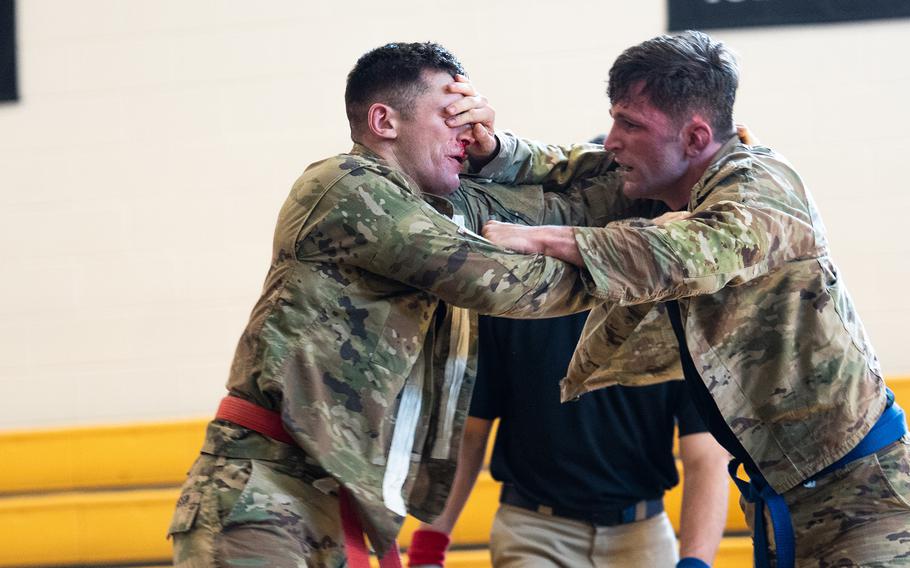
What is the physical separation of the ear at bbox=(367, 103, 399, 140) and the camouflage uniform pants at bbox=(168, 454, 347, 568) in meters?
0.63

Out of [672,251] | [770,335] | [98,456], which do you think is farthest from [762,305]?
[98,456]

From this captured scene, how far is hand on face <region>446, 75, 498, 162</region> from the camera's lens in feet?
6.69

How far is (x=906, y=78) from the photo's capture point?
406 centimetres

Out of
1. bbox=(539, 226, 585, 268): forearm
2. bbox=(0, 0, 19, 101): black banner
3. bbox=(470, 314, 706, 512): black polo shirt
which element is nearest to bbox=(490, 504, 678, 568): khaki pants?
bbox=(470, 314, 706, 512): black polo shirt

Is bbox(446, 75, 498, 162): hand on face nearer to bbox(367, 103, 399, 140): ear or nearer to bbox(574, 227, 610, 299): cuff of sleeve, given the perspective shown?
bbox(367, 103, 399, 140): ear

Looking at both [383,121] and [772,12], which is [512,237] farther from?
[772,12]

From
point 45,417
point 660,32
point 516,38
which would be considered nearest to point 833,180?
point 660,32

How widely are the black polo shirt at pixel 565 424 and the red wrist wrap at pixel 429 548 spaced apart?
0.20 metres

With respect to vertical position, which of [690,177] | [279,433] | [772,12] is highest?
[772,12]

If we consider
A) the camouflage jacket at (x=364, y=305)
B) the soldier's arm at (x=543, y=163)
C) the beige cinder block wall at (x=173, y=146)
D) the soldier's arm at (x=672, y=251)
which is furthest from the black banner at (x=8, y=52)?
the soldier's arm at (x=672, y=251)

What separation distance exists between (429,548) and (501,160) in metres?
0.97

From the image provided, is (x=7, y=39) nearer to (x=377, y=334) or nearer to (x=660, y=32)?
(x=660, y=32)

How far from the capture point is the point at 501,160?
7.14ft

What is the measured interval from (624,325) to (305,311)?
717 mm
